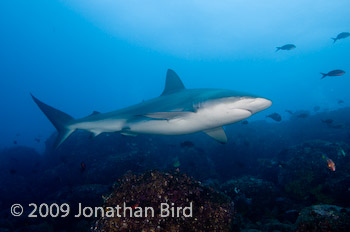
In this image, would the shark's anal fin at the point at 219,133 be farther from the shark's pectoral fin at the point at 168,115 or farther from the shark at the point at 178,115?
the shark's pectoral fin at the point at 168,115

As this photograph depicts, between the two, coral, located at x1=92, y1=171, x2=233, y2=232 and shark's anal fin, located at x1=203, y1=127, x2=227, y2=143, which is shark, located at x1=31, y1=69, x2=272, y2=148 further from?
coral, located at x1=92, y1=171, x2=233, y2=232

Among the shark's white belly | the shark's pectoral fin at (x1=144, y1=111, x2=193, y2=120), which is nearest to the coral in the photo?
the shark's pectoral fin at (x1=144, y1=111, x2=193, y2=120)

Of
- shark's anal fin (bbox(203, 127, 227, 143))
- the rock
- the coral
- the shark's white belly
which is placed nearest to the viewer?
the rock

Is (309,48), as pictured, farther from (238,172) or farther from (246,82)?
(238,172)

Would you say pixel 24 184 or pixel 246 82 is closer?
pixel 24 184

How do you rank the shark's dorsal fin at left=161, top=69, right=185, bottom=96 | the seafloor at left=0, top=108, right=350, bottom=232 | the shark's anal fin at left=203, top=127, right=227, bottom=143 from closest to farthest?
the seafloor at left=0, top=108, right=350, bottom=232
the shark's anal fin at left=203, top=127, right=227, bottom=143
the shark's dorsal fin at left=161, top=69, right=185, bottom=96

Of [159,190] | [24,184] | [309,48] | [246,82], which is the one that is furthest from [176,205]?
[246,82]

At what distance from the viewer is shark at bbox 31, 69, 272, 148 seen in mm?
4305

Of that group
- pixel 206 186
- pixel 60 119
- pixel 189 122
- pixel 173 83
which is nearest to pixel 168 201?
pixel 206 186

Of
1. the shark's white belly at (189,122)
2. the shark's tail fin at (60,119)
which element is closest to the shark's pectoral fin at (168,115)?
the shark's white belly at (189,122)

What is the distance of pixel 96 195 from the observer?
7531 mm

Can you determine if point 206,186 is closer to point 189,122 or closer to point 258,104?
point 189,122

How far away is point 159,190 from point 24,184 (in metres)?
14.7

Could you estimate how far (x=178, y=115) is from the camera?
4902mm
